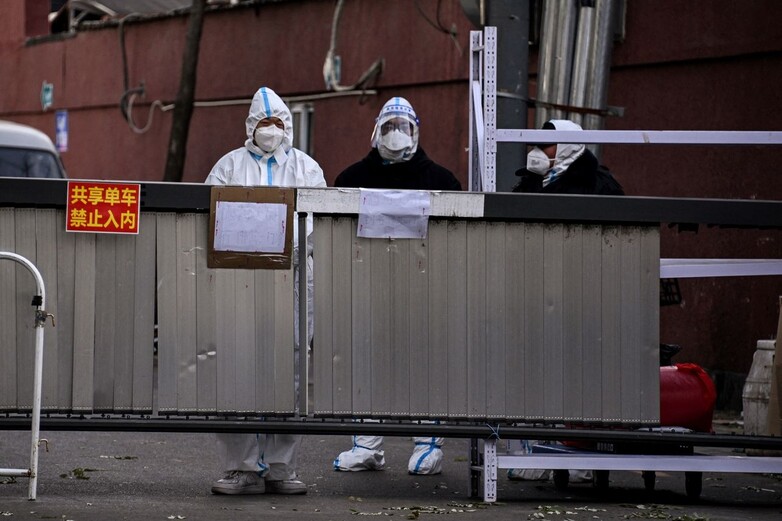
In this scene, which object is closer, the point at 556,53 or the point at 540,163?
the point at 540,163

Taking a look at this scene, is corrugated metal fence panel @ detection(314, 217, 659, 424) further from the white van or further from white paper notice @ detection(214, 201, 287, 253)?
the white van

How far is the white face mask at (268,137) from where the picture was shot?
8398mm

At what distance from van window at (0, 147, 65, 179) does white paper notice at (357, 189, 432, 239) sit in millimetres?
9404

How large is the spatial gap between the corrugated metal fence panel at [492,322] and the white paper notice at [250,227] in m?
0.19

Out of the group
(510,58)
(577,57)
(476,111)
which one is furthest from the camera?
(577,57)

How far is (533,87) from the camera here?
48.8 feet

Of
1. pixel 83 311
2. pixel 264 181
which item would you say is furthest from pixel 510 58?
pixel 83 311

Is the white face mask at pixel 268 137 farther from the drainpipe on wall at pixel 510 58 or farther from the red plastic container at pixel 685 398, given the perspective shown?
the red plastic container at pixel 685 398

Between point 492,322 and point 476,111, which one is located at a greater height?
point 476,111

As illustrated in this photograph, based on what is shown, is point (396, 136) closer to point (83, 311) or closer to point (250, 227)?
point (250, 227)

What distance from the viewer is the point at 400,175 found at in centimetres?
917

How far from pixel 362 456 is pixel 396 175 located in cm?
154

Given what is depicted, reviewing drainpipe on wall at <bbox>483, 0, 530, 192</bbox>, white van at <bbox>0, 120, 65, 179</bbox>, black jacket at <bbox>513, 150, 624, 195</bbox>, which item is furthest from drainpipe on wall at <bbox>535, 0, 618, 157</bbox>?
white van at <bbox>0, 120, 65, 179</bbox>

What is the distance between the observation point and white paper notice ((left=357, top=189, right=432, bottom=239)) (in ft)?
25.0
